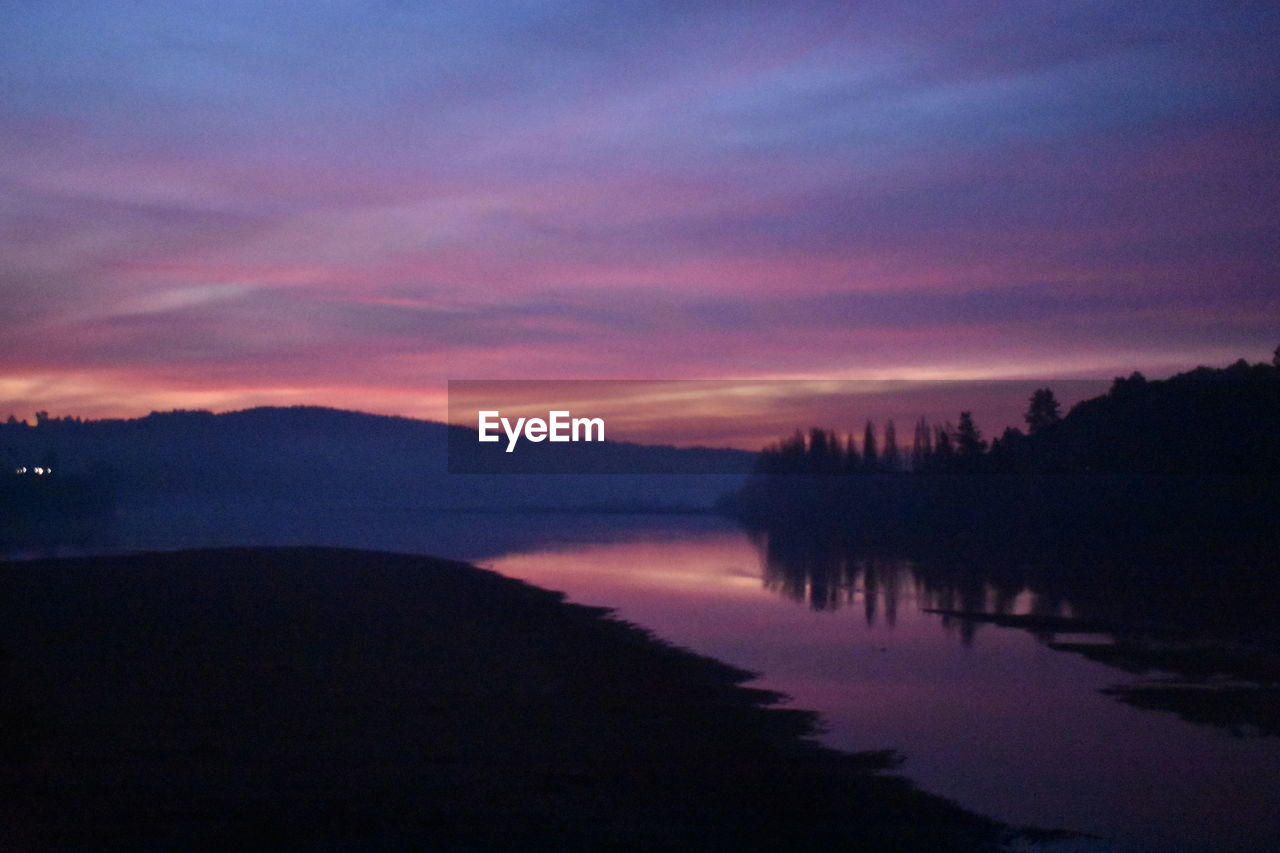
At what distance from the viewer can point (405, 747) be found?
1251 cm

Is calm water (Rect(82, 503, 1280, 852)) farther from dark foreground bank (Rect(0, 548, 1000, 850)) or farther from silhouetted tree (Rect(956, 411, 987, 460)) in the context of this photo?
silhouetted tree (Rect(956, 411, 987, 460))

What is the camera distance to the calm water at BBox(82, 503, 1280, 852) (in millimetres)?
11141

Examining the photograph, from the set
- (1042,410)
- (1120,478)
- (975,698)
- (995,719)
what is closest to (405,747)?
(995,719)

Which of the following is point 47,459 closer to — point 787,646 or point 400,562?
point 400,562

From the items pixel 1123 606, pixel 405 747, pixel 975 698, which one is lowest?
pixel 1123 606

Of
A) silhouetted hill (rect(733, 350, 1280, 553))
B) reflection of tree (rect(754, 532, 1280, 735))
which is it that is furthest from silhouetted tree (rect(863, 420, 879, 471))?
reflection of tree (rect(754, 532, 1280, 735))

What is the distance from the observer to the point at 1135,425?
79.6 m

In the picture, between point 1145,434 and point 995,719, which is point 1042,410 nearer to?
point 1145,434

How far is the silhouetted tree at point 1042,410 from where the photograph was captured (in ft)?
341

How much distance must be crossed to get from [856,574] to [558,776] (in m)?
32.9

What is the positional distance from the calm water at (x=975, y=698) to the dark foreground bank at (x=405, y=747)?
118cm

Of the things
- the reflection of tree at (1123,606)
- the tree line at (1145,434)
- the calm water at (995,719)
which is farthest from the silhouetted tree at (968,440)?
the calm water at (995,719)

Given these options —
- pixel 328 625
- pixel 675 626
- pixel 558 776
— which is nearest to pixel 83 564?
pixel 328 625

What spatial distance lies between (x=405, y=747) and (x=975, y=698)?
937 cm
